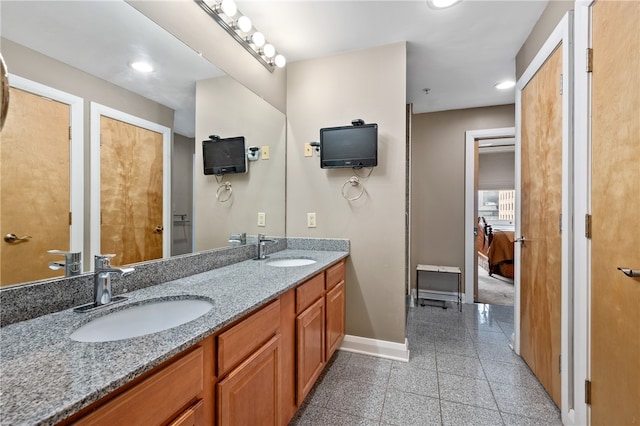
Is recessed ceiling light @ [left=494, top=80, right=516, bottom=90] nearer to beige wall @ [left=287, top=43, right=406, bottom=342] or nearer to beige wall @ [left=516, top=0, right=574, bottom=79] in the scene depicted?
beige wall @ [left=516, top=0, right=574, bottom=79]

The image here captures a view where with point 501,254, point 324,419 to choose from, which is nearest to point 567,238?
point 324,419

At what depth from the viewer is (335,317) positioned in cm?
205

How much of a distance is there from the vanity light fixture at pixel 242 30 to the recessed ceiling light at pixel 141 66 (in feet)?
1.93

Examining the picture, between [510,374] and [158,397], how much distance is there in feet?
7.55

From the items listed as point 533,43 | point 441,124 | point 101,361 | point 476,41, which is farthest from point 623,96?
point 441,124

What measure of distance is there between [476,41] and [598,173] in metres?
1.53

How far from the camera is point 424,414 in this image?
1585 mm

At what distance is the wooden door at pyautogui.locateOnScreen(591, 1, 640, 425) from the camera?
1.04m

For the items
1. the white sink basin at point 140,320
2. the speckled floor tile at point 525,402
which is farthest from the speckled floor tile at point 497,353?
the white sink basin at point 140,320

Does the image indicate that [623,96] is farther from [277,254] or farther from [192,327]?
[277,254]

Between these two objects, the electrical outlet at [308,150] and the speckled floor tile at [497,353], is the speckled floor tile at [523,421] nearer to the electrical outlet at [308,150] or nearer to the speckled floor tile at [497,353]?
the speckled floor tile at [497,353]

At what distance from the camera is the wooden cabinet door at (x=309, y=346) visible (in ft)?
4.82

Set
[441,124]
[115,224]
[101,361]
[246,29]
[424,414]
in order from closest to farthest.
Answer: [101,361], [115,224], [424,414], [246,29], [441,124]

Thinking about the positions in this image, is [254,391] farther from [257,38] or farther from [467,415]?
[257,38]
